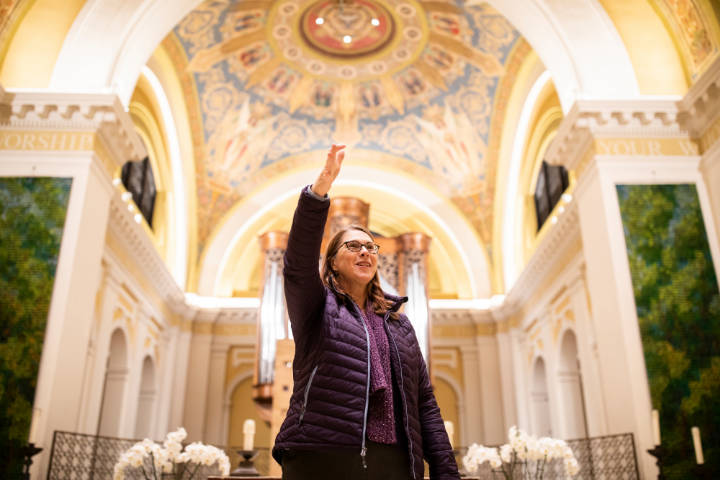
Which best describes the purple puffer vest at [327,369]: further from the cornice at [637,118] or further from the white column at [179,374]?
the white column at [179,374]

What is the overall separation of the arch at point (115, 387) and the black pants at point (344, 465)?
356 inches

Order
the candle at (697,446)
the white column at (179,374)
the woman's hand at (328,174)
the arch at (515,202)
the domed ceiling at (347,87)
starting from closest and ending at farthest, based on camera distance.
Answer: the woman's hand at (328,174), the candle at (697,446), the domed ceiling at (347,87), the arch at (515,202), the white column at (179,374)

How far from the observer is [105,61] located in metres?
7.32

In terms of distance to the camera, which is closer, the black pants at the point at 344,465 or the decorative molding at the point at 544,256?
the black pants at the point at 344,465

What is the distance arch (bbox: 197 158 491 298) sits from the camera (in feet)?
46.4

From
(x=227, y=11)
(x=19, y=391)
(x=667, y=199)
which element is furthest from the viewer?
(x=227, y=11)

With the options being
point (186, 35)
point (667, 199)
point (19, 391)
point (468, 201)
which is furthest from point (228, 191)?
point (667, 199)

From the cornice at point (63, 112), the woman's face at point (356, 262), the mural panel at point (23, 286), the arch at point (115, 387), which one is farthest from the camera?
the arch at point (115, 387)

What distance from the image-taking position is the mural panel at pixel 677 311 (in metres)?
5.83

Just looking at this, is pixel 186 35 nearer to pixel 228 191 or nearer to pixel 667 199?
pixel 228 191

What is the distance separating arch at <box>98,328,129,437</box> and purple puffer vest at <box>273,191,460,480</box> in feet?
29.3

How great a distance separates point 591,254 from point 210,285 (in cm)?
913

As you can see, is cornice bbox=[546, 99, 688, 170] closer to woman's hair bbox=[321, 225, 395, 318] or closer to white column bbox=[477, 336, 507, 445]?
woman's hair bbox=[321, 225, 395, 318]

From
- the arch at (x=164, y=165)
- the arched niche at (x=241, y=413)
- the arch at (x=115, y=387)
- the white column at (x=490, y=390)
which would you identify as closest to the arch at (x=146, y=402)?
the arch at (x=115, y=387)
